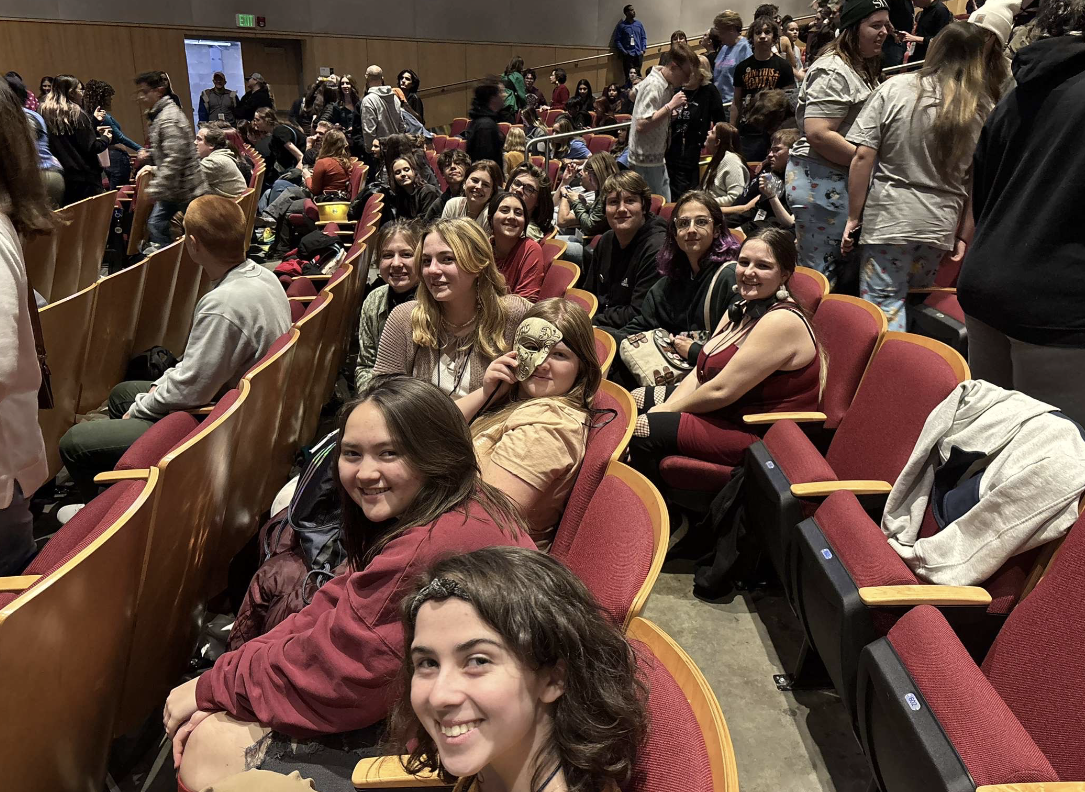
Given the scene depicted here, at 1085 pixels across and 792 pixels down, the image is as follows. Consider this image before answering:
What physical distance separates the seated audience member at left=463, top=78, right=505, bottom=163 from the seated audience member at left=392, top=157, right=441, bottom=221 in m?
0.91

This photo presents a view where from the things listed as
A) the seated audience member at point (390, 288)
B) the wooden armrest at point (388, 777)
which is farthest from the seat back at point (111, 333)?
the wooden armrest at point (388, 777)

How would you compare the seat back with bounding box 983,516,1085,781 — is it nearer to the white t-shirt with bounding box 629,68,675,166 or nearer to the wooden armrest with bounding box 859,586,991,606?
the wooden armrest with bounding box 859,586,991,606

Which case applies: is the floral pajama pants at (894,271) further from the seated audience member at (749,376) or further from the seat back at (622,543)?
the seat back at (622,543)

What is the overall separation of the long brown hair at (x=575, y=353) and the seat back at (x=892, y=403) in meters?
0.74

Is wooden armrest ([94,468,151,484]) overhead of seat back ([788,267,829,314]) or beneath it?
beneath

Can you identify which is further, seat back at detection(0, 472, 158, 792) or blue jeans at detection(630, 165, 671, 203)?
blue jeans at detection(630, 165, 671, 203)

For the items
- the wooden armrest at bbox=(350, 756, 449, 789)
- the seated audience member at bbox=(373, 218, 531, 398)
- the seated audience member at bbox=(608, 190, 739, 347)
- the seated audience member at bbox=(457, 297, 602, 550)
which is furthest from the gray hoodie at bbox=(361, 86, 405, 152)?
the wooden armrest at bbox=(350, 756, 449, 789)

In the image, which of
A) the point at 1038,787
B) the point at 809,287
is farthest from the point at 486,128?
the point at 1038,787

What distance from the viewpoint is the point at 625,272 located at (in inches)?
144

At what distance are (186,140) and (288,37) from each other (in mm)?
8729

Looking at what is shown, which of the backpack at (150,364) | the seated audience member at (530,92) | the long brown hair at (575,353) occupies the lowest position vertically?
the backpack at (150,364)

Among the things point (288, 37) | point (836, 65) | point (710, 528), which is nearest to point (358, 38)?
point (288, 37)

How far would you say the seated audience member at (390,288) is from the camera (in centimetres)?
295

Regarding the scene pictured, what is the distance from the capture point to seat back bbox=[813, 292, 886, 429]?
2.26 m
